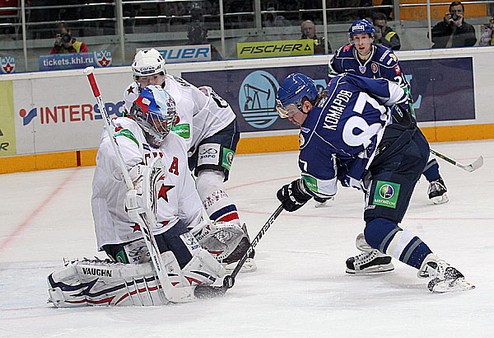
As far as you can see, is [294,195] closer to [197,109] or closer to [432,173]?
[197,109]

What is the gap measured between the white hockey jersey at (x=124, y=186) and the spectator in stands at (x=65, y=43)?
527 cm

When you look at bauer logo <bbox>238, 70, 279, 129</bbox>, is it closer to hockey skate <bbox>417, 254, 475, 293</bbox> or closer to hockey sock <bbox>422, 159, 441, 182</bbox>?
hockey sock <bbox>422, 159, 441, 182</bbox>

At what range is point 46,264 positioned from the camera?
4.65 metres

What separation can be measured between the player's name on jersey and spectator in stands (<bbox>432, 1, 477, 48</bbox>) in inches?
78.3

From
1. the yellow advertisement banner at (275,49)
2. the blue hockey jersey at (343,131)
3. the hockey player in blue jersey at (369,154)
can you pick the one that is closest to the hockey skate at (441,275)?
the hockey player in blue jersey at (369,154)

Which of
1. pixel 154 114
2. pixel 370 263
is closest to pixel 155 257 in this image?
pixel 154 114

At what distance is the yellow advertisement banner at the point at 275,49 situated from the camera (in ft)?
29.3

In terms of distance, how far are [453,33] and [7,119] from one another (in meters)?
3.89

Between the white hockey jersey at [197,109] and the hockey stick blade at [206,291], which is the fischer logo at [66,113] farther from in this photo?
the hockey stick blade at [206,291]

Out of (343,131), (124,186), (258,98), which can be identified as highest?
(343,131)

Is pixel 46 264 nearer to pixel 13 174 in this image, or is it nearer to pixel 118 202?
pixel 118 202

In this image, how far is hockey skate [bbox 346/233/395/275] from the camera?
406 cm

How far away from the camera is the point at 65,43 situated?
350 inches

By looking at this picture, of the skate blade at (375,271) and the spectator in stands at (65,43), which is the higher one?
the spectator in stands at (65,43)
